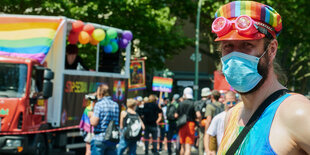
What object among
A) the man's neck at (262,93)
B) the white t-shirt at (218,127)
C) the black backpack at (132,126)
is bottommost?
the black backpack at (132,126)

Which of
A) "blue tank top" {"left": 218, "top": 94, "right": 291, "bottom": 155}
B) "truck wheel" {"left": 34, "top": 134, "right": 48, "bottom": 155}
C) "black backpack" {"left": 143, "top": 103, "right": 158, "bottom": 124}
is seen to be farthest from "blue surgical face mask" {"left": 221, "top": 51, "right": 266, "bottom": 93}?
"black backpack" {"left": 143, "top": 103, "right": 158, "bottom": 124}

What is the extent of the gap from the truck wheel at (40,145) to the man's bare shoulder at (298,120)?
30.7 feet

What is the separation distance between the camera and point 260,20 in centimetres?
216

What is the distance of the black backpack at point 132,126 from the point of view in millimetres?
10445

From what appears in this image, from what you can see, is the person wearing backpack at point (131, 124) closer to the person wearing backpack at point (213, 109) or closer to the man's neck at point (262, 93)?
the person wearing backpack at point (213, 109)

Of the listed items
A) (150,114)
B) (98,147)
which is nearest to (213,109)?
(98,147)

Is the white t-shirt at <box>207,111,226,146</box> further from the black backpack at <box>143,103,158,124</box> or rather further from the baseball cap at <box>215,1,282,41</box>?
the black backpack at <box>143,103,158,124</box>

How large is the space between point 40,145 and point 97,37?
10.3ft

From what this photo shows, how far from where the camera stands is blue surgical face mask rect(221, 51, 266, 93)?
2.16 meters

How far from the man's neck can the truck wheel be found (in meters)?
9.06

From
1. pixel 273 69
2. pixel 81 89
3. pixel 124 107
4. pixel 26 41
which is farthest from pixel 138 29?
pixel 273 69

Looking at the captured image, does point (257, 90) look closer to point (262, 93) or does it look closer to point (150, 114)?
point (262, 93)

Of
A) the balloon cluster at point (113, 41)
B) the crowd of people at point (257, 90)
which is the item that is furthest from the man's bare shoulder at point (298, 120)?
the balloon cluster at point (113, 41)

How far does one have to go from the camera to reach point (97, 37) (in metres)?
12.6
